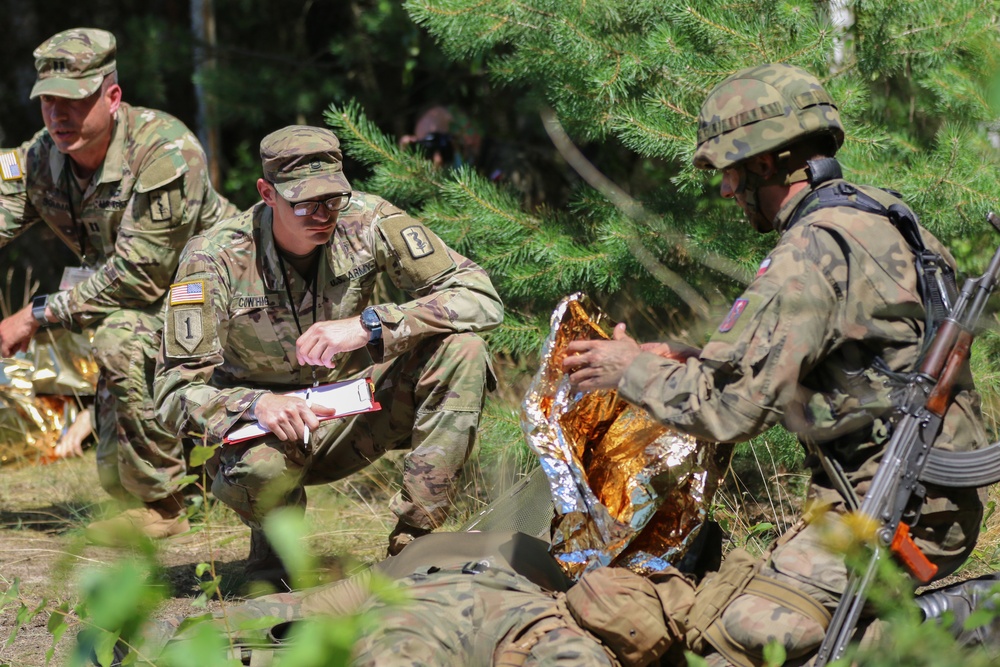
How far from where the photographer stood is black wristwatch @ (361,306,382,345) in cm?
355

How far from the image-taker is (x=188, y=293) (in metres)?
3.71

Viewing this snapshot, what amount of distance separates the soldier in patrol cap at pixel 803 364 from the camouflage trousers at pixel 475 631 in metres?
0.30

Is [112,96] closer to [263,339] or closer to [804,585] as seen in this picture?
[263,339]

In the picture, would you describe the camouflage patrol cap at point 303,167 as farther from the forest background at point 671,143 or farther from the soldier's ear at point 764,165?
the soldier's ear at point 764,165

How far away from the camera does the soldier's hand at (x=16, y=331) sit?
4.45m

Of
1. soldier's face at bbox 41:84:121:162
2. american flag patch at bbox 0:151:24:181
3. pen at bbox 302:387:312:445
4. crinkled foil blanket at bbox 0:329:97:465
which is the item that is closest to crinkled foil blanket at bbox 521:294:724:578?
pen at bbox 302:387:312:445

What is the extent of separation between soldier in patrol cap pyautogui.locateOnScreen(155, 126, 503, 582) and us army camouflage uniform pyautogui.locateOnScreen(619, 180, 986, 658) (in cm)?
114

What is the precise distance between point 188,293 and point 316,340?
1.72 feet

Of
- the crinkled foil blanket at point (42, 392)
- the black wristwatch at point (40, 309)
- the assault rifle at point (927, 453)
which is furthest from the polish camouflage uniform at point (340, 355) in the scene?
the crinkled foil blanket at point (42, 392)

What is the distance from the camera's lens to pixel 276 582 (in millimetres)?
3721

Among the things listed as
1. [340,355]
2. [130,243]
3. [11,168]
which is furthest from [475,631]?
[11,168]

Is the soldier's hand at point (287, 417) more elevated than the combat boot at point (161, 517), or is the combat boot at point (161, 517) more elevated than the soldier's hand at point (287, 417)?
the soldier's hand at point (287, 417)

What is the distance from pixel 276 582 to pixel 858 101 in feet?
8.57

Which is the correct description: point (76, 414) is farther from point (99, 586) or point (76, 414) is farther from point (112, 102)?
point (99, 586)
